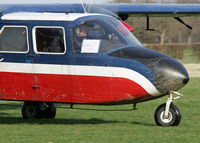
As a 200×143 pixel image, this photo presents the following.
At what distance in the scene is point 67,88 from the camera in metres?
10.7

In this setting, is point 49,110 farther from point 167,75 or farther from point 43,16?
point 167,75

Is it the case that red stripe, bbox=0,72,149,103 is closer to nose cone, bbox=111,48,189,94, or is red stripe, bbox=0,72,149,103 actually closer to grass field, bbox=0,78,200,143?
nose cone, bbox=111,48,189,94

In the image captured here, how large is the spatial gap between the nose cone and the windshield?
1.57 ft

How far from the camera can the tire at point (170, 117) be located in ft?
34.8

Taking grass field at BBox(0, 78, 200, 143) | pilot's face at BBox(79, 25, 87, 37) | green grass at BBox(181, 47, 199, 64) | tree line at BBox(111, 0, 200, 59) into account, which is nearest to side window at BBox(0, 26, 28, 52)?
pilot's face at BBox(79, 25, 87, 37)

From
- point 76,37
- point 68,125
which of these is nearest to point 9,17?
point 76,37

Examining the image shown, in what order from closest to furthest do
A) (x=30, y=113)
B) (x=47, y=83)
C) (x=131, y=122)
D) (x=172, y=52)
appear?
1. (x=47, y=83)
2. (x=131, y=122)
3. (x=30, y=113)
4. (x=172, y=52)

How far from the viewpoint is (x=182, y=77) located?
10.2 m

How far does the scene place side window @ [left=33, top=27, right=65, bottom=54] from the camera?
1079cm

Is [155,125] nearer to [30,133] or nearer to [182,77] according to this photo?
[182,77]

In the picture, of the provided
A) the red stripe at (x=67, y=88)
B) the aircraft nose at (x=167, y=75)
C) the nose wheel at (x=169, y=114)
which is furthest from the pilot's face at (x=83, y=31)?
the nose wheel at (x=169, y=114)

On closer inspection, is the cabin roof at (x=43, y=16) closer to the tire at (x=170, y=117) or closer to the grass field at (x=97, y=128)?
the grass field at (x=97, y=128)

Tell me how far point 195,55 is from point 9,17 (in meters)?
36.6

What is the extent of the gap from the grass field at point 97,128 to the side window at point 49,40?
1328 millimetres
